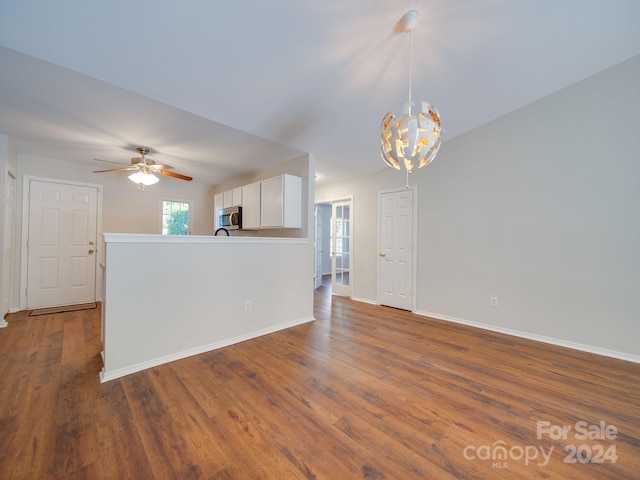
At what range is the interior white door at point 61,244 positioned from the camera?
391 cm

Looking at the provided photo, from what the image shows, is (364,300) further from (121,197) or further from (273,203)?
(121,197)

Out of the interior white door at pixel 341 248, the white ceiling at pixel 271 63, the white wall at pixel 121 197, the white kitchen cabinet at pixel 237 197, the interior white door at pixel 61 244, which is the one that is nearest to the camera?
the white ceiling at pixel 271 63

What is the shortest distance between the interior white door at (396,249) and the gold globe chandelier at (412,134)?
262 cm

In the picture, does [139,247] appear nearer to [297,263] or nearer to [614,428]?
[297,263]

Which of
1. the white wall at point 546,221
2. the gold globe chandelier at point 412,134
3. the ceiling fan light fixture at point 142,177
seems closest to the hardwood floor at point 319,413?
the white wall at point 546,221

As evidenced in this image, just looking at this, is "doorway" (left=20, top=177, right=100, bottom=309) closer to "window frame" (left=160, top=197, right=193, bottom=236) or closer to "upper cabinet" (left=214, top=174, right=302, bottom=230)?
"window frame" (left=160, top=197, right=193, bottom=236)

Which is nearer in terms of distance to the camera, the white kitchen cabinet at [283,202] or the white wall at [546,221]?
the white wall at [546,221]

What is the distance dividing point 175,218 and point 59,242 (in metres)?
1.78

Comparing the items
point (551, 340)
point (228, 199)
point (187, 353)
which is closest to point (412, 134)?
point (187, 353)

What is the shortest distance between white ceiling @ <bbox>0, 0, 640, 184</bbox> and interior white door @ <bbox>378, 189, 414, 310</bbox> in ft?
4.70

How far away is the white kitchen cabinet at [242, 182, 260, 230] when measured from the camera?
394 centimetres

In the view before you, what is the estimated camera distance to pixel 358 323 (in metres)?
3.56

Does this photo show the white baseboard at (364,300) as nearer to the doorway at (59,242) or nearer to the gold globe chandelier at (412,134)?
the gold globe chandelier at (412,134)

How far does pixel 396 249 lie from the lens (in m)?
4.34
